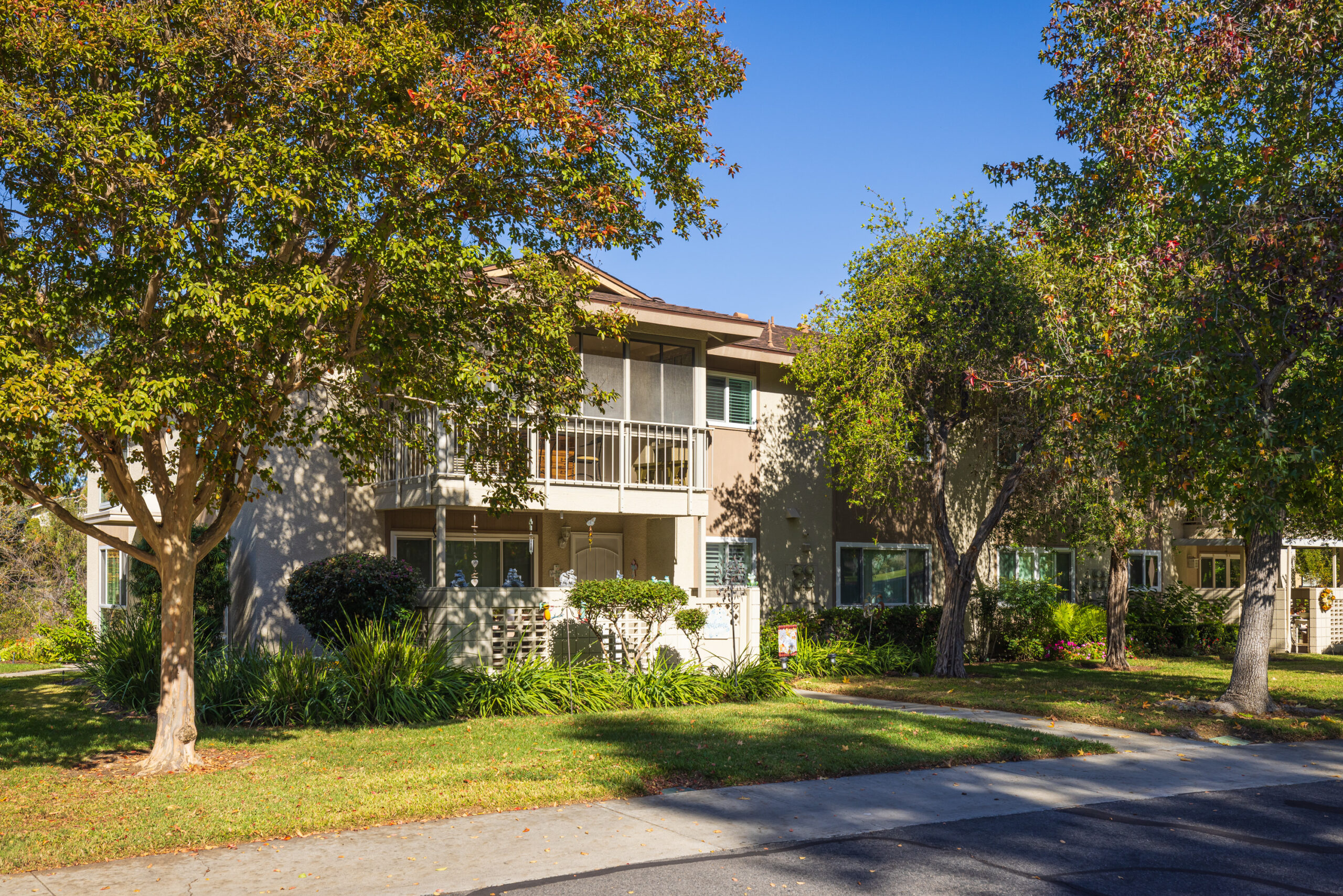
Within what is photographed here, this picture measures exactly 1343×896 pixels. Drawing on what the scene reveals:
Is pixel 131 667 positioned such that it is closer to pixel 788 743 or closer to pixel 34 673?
pixel 34 673

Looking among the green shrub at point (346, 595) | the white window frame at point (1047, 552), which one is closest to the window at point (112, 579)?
the green shrub at point (346, 595)

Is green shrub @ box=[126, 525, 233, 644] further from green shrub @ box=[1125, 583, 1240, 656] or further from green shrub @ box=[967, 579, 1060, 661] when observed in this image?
green shrub @ box=[1125, 583, 1240, 656]

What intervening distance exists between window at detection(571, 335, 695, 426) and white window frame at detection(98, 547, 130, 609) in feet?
36.2

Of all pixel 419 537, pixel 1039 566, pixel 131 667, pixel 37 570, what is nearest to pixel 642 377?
pixel 419 537

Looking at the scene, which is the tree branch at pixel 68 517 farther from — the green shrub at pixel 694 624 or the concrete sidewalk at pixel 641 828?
the green shrub at pixel 694 624

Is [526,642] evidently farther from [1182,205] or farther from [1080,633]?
[1080,633]

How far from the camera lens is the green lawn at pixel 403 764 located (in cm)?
757

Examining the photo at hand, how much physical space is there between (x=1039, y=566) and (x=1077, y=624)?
6.05ft

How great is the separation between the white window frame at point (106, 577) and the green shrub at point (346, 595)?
30.6 ft

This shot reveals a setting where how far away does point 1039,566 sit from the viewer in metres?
25.2

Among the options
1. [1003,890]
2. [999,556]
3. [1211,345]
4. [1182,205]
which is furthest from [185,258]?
[999,556]

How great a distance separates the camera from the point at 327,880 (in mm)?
6289

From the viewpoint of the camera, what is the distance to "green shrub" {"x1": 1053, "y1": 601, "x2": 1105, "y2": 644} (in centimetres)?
2361

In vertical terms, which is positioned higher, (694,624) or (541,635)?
(694,624)
